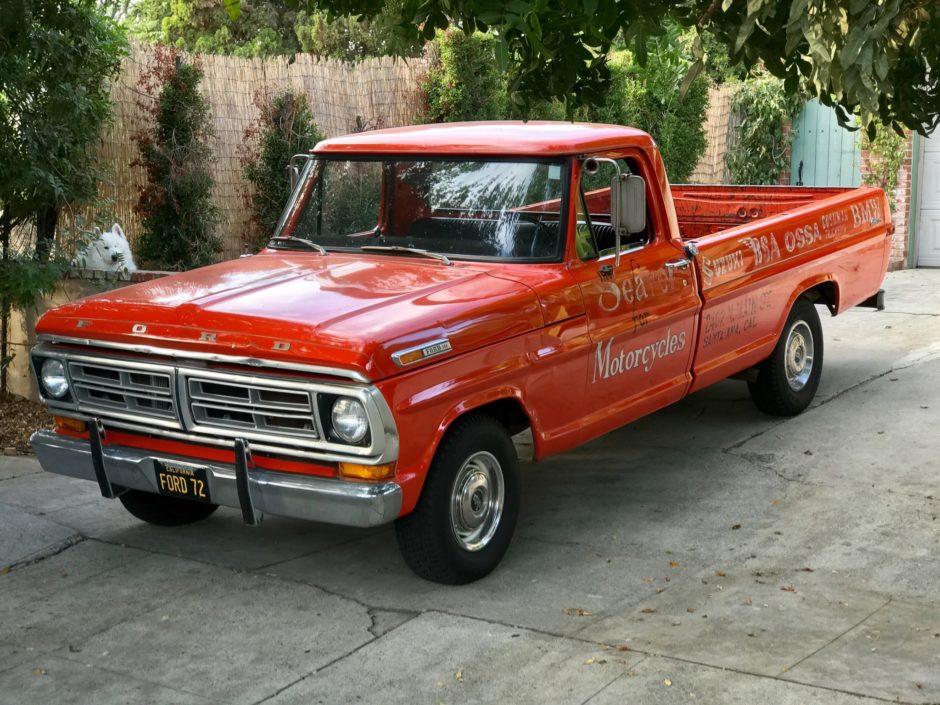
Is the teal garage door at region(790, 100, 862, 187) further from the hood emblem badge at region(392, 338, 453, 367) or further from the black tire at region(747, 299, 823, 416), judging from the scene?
the hood emblem badge at region(392, 338, 453, 367)

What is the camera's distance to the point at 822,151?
16.0 m

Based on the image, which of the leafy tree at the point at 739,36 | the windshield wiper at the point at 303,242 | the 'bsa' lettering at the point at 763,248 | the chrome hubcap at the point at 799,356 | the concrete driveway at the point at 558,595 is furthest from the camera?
the chrome hubcap at the point at 799,356

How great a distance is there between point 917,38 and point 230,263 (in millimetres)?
3995

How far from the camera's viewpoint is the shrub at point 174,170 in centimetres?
1109

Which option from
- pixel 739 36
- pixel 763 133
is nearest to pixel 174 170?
pixel 739 36

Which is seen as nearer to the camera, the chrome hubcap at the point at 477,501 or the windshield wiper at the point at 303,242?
the chrome hubcap at the point at 477,501

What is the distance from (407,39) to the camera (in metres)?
5.42

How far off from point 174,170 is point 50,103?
2.59 m

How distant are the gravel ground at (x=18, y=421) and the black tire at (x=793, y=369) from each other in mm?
5079

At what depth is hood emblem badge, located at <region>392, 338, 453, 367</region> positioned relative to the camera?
5406 millimetres

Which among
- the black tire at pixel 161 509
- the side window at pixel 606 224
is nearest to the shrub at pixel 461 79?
the side window at pixel 606 224

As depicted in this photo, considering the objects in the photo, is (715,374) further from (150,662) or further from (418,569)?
(150,662)

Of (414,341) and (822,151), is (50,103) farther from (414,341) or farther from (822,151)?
(822,151)

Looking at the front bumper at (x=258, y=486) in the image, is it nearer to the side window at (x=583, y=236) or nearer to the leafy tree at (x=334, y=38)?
the side window at (x=583, y=236)
